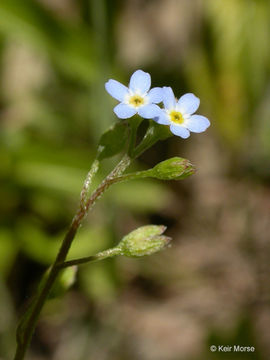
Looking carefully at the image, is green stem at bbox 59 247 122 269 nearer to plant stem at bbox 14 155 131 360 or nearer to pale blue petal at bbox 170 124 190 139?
plant stem at bbox 14 155 131 360

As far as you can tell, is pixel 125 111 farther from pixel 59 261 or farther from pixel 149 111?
pixel 59 261

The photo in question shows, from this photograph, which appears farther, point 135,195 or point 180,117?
point 135,195

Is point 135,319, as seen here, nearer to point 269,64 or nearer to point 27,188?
point 27,188

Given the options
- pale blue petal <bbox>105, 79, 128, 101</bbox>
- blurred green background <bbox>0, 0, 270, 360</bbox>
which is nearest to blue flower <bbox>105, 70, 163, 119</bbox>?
pale blue petal <bbox>105, 79, 128, 101</bbox>

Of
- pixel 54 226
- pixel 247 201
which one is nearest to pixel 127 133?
pixel 54 226
